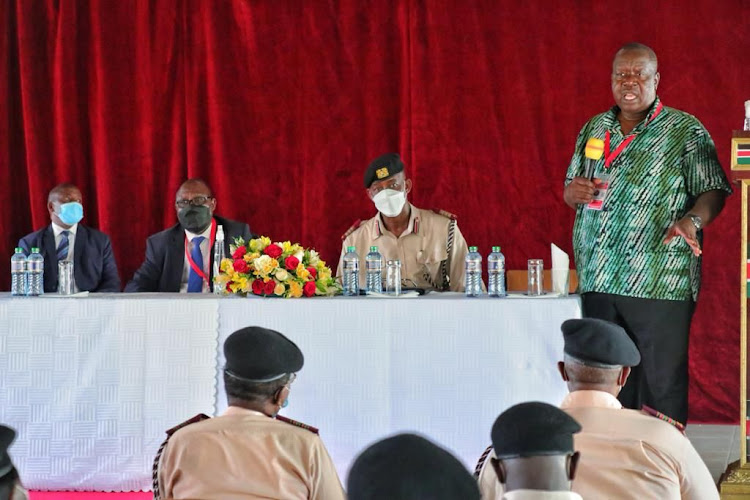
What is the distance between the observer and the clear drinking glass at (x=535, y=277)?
15.5 ft

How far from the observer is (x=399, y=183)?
548 centimetres

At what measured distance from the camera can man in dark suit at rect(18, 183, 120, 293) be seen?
6352mm

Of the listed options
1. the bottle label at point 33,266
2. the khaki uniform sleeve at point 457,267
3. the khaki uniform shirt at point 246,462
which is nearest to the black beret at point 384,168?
the khaki uniform sleeve at point 457,267

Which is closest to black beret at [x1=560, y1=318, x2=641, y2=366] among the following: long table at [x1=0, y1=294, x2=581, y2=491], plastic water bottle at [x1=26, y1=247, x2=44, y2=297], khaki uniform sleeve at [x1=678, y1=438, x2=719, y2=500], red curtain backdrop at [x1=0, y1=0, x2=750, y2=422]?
khaki uniform sleeve at [x1=678, y1=438, x2=719, y2=500]

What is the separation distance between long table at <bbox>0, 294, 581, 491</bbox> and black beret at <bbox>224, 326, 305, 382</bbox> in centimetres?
177

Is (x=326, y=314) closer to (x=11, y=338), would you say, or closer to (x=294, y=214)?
(x=11, y=338)

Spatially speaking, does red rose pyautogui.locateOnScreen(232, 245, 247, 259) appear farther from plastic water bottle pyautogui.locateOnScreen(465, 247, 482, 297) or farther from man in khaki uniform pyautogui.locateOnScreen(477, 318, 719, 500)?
man in khaki uniform pyautogui.locateOnScreen(477, 318, 719, 500)

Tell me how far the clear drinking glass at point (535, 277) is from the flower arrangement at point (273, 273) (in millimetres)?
888

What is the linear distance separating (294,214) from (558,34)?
199cm

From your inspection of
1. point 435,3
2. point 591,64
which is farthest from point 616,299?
point 435,3

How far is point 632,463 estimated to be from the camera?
252 cm

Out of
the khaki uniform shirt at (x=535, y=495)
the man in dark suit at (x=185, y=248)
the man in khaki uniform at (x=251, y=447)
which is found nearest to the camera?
the khaki uniform shirt at (x=535, y=495)

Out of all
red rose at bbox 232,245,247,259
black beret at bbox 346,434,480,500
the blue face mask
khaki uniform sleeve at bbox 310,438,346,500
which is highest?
the blue face mask

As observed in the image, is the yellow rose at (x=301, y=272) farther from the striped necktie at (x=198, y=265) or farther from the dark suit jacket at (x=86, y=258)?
the dark suit jacket at (x=86, y=258)
